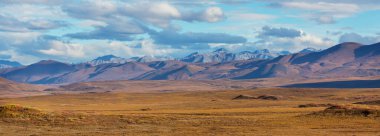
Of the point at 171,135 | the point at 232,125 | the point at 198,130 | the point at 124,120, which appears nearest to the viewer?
the point at 171,135

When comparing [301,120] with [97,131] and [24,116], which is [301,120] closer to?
[97,131]

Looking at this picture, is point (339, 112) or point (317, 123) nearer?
point (317, 123)

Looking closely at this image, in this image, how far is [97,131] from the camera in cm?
5059

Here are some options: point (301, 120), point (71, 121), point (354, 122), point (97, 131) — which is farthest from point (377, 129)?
point (71, 121)

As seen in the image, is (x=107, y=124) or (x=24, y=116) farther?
(x=24, y=116)

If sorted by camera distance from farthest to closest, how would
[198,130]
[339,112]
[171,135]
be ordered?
[339,112] < [198,130] < [171,135]

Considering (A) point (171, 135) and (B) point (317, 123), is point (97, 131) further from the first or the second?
(B) point (317, 123)

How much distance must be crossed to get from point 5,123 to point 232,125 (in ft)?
67.7

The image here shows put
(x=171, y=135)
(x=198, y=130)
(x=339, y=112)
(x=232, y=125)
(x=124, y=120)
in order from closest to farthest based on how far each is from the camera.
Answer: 1. (x=171, y=135)
2. (x=198, y=130)
3. (x=232, y=125)
4. (x=124, y=120)
5. (x=339, y=112)

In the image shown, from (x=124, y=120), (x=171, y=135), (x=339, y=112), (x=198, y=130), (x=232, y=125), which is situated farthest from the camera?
(x=339, y=112)

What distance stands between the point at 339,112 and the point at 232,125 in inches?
574

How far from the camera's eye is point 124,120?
5878cm

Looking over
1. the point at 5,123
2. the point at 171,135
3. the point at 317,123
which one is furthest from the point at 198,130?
the point at 5,123

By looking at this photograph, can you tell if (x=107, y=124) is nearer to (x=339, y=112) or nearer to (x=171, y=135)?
(x=171, y=135)
